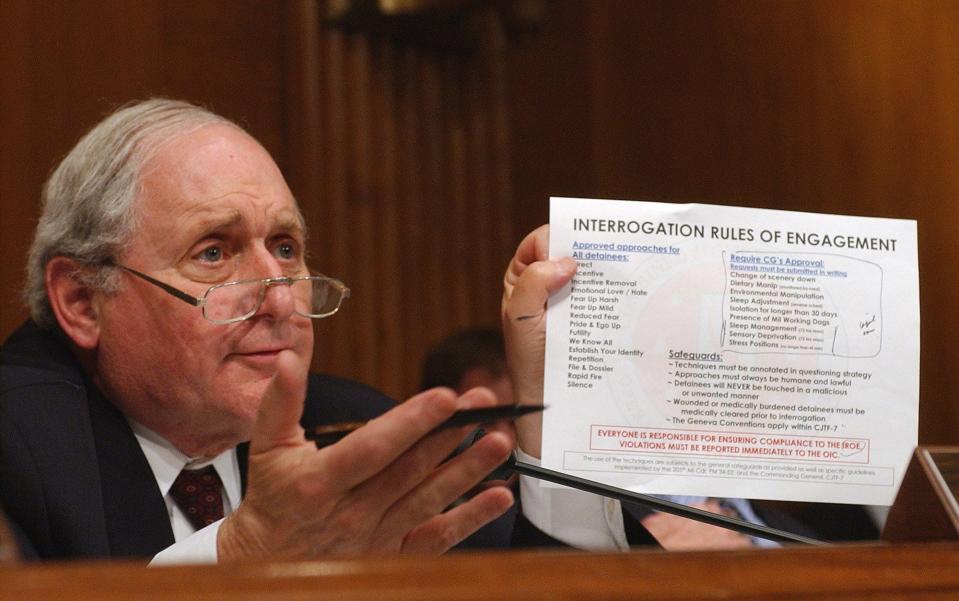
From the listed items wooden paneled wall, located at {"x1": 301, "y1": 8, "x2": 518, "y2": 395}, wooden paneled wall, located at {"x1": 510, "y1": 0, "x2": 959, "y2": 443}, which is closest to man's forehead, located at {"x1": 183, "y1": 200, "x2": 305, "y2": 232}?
wooden paneled wall, located at {"x1": 301, "y1": 8, "x2": 518, "y2": 395}

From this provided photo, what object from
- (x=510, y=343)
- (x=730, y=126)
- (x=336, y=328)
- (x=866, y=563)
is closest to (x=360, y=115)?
(x=336, y=328)

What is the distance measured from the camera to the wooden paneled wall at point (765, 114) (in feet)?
7.16

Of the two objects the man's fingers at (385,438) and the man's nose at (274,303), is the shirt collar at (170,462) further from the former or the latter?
the man's fingers at (385,438)

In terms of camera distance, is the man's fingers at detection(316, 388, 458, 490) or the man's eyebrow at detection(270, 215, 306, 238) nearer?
the man's fingers at detection(316, 388, 458, 490)

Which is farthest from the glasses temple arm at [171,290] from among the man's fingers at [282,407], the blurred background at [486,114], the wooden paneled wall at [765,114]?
the wooden paneled wall at [765,114]

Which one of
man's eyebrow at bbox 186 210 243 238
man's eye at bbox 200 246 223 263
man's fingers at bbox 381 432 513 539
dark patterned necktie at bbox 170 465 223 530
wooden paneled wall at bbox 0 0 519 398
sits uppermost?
wooden paneled wall at bbox 0 0 519 398

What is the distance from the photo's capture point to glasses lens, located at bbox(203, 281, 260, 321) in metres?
1.61

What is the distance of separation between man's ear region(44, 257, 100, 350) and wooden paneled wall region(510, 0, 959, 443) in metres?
1.57

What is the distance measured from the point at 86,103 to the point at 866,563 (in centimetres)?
211

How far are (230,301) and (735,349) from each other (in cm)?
78

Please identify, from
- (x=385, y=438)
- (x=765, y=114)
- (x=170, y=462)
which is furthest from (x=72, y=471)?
(x=765, y=114)

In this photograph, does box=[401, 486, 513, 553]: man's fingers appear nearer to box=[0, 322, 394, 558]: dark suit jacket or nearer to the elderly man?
the elderly man

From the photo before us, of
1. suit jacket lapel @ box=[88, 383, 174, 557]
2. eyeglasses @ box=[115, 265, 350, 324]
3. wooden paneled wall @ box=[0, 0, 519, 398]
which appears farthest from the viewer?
wooden paneled wall @ box=[0, 0, 519, 398]

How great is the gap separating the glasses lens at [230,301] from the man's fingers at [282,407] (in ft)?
2.03
